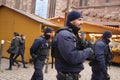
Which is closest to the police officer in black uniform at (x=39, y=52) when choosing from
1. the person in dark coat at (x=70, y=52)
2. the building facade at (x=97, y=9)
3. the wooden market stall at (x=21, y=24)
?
the person in dark coat at (x=70, y=52)

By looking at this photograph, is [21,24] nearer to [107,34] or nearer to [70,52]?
[107,34]

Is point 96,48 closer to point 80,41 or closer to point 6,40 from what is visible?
point 80,41

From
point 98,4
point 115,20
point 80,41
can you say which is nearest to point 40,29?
point 80,41

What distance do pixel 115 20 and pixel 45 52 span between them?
20075 millimetres

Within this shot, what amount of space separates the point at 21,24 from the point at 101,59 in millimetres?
10236

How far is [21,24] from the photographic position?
54.2ft

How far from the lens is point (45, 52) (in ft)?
27.8

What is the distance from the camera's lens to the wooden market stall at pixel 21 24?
1570 cm

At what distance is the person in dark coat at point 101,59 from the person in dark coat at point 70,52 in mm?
2384

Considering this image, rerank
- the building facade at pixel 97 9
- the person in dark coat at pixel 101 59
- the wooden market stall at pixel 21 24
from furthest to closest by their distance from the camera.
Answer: the building facade at pixel 97 9
the wooden market stall at pixel 21 24
the person in dark coat at pixel 101 59

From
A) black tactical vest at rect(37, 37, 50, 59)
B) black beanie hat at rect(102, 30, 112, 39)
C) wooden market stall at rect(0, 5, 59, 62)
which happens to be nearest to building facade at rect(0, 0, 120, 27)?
wooden market stall at rect(0, 5, 59, 62)

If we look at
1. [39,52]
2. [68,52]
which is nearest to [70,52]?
[68,52]

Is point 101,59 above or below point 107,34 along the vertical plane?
below

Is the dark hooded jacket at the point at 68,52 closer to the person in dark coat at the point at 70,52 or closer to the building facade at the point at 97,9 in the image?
the person in dark coat at the point at 70,52
